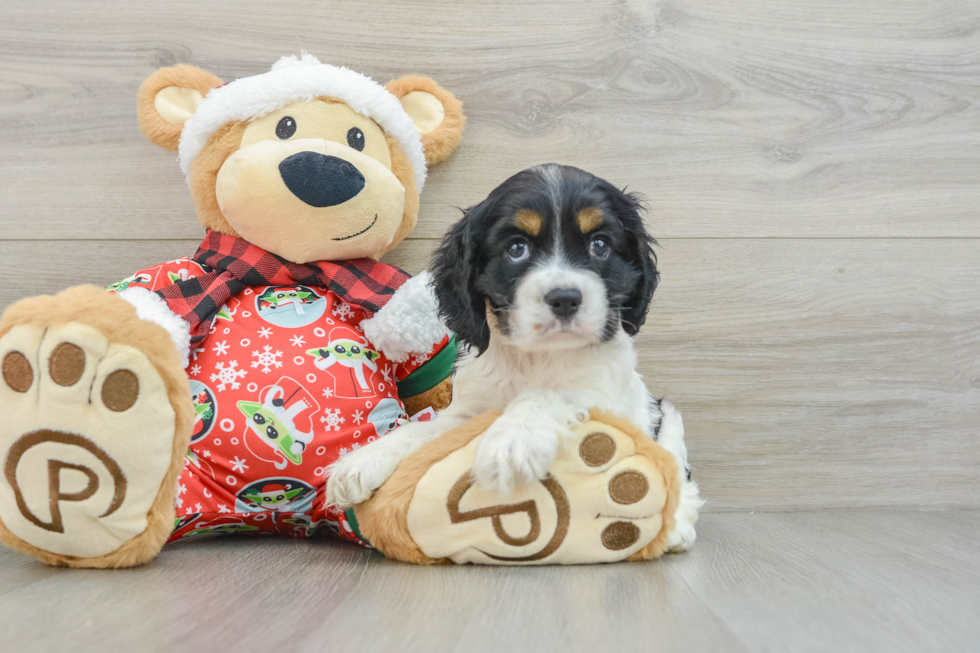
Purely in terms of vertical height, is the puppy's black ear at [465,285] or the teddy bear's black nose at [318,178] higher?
the teddy bear's black nose at [318,178]

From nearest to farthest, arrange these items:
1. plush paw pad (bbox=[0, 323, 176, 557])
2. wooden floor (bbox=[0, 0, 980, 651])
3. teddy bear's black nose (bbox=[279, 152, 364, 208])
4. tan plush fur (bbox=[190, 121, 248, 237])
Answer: plush paw pad (bbox=[0, 323, 176, 557]) → teddy bear's black nose (bbox=[279, 152, 364, 208]) → tan plush fur (bbox=[190, 121, 248, 237]) → wooden floor (bbox=[0, 0, 980, 651])

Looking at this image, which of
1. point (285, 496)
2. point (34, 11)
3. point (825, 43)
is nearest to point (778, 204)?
point (825, 43)

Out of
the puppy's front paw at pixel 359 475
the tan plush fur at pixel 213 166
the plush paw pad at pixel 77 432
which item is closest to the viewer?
the plush paw pad at pixel 77 432

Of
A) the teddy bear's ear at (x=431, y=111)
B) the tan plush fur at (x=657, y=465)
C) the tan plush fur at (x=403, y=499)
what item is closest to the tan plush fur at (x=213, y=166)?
the teddy bear's ear at (x=431, y=111)

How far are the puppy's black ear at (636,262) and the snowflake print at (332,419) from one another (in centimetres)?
72

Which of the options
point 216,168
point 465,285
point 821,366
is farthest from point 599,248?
point 821,366

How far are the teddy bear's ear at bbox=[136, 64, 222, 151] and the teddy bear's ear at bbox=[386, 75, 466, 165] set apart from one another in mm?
541

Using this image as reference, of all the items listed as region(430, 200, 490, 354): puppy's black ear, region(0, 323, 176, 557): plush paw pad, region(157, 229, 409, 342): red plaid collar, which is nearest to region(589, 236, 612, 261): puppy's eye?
region(430, 200, 490, 354): puppy's black ear

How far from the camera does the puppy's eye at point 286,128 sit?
5.88 feet

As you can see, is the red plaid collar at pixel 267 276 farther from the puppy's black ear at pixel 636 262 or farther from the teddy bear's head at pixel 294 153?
the puppy's black ear at pixel 636 262

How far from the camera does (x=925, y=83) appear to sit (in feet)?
7.54

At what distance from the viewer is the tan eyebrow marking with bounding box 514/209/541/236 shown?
5.01 ft

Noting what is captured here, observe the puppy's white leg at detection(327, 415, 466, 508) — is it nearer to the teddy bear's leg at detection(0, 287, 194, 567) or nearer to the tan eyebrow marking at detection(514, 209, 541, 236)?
the teddy bear's leg at detection(0, 287, 194, 567)

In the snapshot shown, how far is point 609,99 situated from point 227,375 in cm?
147
